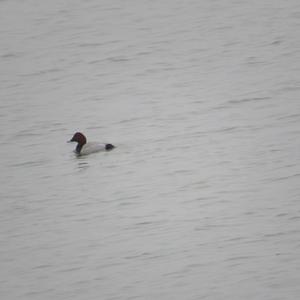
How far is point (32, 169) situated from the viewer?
61.1 ft

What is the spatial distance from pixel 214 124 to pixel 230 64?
4.40 m

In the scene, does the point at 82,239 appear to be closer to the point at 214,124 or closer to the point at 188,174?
the point at 188,174

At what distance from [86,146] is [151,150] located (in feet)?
3.82

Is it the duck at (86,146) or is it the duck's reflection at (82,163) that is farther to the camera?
the duck at (86,146)

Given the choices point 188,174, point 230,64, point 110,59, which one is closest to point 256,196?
point 188,174

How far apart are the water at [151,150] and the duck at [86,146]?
13 centimetres

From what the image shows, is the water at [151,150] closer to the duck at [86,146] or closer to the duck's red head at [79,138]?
the duck at [86,146]

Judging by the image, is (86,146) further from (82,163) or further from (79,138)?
(82,163)

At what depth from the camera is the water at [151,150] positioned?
13.0 meters

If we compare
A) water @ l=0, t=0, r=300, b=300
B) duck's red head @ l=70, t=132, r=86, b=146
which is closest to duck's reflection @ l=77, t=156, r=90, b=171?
water @ l=0, t=0, r=300, b=300

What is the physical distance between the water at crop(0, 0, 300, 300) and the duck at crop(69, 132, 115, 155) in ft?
0.41

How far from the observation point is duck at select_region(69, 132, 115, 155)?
19.4 metres

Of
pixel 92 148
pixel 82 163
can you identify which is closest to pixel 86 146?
pixel 92 148

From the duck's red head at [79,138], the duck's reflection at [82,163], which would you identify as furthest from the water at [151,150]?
the duck's red head at [79,138]
